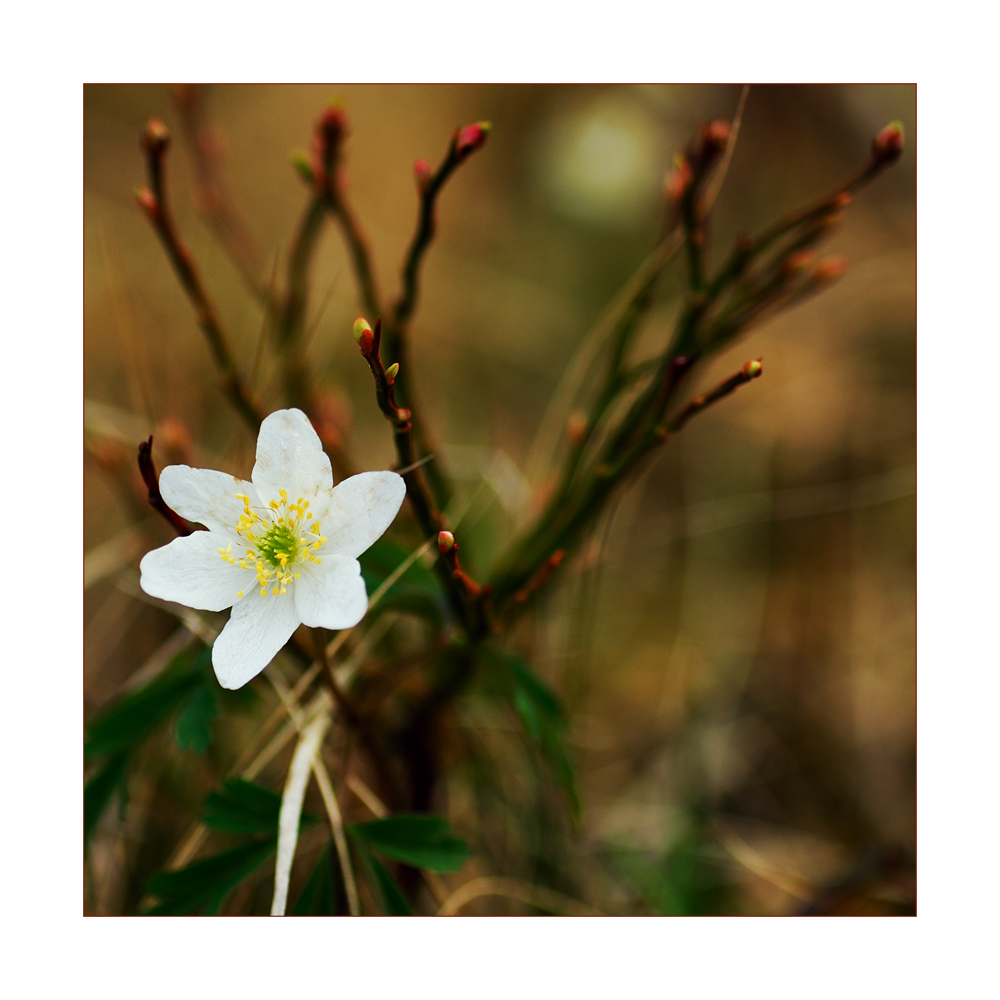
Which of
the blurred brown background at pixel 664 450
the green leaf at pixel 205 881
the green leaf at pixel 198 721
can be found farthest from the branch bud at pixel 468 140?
the green leaf at pixel 205 881

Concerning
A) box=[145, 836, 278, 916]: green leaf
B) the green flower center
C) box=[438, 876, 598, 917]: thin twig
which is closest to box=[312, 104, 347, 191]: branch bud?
the green flower center

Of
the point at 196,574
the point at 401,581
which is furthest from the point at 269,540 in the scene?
the point at 401,581

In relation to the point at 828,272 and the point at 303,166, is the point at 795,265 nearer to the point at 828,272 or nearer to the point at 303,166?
the point at 828,272

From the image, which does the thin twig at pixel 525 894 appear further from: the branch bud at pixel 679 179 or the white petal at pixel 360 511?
the branch bud at pixel 679 179

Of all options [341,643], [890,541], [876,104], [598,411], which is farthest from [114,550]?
[876,104]

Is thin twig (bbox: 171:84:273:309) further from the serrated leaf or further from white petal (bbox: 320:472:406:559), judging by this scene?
white petal (bbox: 320:472:406:559)

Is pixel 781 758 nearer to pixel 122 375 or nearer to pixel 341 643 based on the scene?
pixel 341 643
